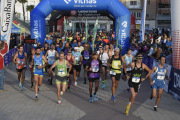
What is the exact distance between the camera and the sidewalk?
6.43 meters

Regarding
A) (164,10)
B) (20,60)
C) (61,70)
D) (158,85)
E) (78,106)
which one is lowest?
(78,106)

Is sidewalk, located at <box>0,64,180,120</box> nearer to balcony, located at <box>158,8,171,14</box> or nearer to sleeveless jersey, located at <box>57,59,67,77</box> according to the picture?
sleeveless jersey, located at <box>57,59,67,77</box>

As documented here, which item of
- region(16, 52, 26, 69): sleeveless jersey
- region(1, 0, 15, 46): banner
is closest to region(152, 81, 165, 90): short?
region(16, 52, 26, 69): sleeveless jersey

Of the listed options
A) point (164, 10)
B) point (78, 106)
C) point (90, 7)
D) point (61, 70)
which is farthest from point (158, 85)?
point (164, 10)

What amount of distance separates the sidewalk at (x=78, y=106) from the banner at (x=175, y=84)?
0.20 metres

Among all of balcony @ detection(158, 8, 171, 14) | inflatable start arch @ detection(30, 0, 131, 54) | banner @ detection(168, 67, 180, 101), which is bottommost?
banner @ detection(168, 67, 180, 101)

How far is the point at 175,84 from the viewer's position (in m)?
8.54

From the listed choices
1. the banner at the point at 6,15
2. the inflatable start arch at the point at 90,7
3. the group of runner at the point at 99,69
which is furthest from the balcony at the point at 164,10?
the banner at the point at 6,15

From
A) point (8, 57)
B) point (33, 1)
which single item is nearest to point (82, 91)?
point (8, 57)

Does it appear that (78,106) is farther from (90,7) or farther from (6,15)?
(90,7)

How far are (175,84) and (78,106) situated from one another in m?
3.48

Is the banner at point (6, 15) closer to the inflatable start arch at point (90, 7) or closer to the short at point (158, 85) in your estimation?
the short at point (158, 85)

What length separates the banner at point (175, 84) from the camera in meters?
8.25

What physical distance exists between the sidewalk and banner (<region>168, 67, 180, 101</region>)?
0.20 m
